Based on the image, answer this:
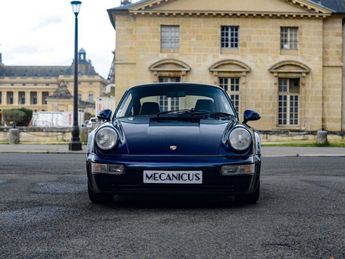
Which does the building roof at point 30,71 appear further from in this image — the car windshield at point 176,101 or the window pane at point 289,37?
the car windshield at point 176,101

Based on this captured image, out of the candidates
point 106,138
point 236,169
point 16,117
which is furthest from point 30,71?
point 236,169

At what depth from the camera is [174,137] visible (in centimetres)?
634

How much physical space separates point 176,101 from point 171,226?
9.96 ft

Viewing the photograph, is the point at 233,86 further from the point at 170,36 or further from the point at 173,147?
the point at 173,147

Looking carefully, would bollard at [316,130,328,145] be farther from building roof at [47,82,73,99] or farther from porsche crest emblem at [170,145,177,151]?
building roof at [47,82,73,99]

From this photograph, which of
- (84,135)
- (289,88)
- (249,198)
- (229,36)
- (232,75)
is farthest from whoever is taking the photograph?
(289,88)

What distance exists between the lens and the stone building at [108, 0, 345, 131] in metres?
37.6

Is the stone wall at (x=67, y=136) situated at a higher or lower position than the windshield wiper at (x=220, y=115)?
lower

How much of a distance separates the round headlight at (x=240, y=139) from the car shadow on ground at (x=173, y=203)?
2.23 ft

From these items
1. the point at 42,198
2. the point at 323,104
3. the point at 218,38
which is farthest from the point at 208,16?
the point at 42,198

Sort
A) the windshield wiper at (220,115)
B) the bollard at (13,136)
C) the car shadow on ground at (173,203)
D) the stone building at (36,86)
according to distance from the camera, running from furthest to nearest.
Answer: the stone building at (36,86), the bollard at (13,136), the windshield wiper at (220,115), the car shadow on ground at (173,203)

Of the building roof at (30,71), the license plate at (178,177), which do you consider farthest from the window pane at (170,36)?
the building roof at (30,71)

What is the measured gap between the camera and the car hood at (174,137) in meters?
6.19

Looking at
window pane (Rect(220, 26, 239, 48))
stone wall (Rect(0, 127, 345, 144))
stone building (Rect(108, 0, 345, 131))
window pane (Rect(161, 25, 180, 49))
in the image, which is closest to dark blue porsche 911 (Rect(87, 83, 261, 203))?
stone wall (Rect(0, 127, 345, 144))
